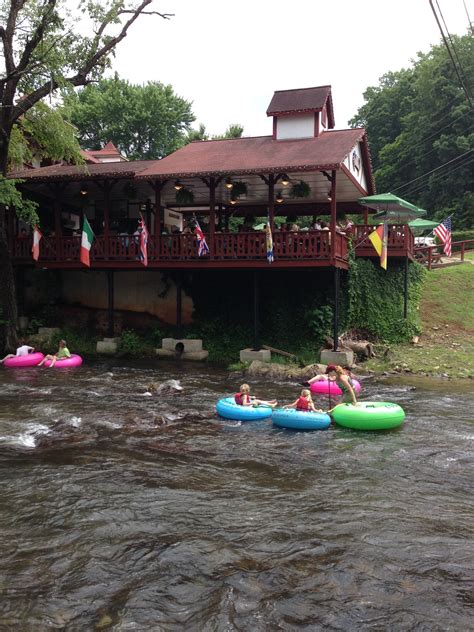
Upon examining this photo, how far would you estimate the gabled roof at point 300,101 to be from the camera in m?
21.4

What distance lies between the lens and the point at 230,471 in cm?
865

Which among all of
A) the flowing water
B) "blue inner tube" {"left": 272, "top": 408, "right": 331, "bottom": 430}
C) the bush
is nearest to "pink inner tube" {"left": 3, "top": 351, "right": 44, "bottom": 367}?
the bush

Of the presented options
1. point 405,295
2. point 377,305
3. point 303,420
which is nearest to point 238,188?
point 377,305

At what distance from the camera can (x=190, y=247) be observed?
1966cm

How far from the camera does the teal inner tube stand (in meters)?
10.8

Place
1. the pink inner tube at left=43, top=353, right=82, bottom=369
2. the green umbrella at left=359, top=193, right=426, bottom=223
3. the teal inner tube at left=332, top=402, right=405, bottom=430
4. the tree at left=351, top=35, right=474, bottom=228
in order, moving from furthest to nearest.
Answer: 1. the tree at left=351, top=35, right=474, bottom=228
2. the green umbrella at left=359, top=193, right=426, bottom=223
3. the pink inner tube at left=43, top=353, right=82, bottom=369
4. the teal inner tube at left=332, top=402, right=405, bottom=430

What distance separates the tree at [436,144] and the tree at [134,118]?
69.7 ft

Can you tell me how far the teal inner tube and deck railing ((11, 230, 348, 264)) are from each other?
7612 millimetres

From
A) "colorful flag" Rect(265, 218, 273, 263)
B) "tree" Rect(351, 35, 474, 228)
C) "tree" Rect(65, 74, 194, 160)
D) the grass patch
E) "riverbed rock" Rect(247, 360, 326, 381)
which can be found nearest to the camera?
"riverbed rock" Rect(247, 360, 326, 381)

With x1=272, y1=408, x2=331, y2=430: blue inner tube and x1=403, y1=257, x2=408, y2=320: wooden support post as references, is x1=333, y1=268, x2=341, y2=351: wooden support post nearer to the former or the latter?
x1=403, y1=257, x2=408, y2=320: wooden support post

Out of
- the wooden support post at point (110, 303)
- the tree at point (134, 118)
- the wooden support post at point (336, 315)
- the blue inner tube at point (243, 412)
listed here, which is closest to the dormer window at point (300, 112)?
the wooden support post at point (336, 315)

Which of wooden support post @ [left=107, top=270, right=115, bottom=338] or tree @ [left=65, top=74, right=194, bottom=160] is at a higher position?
tree @ [left=65, top=74, right=194, bottom=160]

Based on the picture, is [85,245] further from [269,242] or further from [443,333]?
[443,333]

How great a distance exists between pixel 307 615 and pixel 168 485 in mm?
3502
